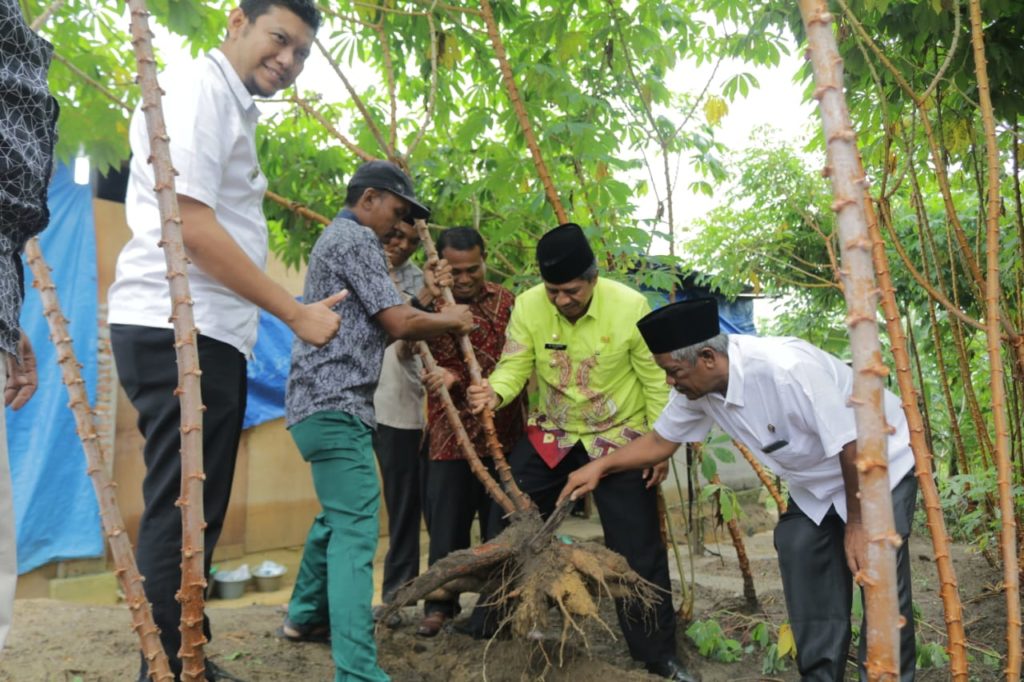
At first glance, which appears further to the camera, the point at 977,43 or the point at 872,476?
the point at 977,43

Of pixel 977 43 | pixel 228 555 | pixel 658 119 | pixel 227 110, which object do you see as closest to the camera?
pixel 977 43

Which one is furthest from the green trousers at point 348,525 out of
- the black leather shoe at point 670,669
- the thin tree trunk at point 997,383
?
the thin tree trunk at point 997,383

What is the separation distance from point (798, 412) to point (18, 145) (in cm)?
212

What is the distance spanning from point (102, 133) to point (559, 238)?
5.54 ft

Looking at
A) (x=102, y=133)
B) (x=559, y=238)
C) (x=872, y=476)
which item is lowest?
(x=872, y=476)

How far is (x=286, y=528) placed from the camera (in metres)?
6.67

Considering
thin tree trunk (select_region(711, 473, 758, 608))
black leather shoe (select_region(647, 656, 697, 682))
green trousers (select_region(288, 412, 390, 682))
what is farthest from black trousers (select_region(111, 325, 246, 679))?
thin tree trunk (select_region(711, 473, 758, 608))

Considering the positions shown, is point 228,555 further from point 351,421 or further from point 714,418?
point 714,418

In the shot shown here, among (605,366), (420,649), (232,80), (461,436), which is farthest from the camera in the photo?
(420,649)

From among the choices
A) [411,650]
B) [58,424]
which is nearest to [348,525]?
[411,650]

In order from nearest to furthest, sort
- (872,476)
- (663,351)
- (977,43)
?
(872,476), (977,43), (663,351)

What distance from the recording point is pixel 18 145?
55.6 inches

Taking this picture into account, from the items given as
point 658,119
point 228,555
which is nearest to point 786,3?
point 658,119

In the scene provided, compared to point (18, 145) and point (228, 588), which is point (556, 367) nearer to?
point (18, 145)
